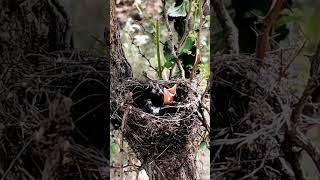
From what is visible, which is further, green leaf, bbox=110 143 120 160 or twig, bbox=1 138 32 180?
green leaf, bbox=110 143 120 160

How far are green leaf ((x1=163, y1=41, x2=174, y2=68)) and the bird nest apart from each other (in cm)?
7

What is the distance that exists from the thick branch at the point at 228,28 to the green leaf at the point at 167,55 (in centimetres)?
41

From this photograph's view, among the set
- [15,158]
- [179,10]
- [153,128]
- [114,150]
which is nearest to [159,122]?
[153,128]

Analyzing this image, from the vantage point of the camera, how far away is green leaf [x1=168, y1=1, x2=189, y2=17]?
5.26ft

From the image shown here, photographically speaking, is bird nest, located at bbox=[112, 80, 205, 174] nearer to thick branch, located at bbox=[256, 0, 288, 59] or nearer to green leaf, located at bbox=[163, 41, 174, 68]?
green leaf, located at bbox=[163, 41, 174, 68]

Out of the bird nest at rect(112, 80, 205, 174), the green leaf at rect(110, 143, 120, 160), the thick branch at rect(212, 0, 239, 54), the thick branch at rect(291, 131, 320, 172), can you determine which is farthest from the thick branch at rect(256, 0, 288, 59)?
the green leaf at rect(110, 143, 120, 160)

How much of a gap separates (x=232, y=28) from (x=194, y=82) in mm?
401

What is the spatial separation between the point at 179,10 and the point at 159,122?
0.38 metres

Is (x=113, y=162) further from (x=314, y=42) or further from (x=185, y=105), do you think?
(x=314, y=42)

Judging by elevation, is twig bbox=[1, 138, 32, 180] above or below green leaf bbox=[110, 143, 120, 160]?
above

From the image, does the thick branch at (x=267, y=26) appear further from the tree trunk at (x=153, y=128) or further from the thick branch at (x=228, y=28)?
the tree trunk at (x=153, y=128)

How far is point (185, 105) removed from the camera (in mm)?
1566

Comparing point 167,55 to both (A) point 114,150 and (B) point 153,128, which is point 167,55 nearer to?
(B) point 153,128

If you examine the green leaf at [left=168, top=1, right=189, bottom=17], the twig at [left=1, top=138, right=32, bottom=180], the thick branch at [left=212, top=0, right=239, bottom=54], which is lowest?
the twig at [left=1, top=138, right=32, bottom=180]
